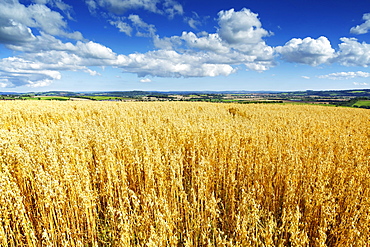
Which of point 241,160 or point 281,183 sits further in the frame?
point 241,160

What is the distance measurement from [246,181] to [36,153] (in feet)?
14.2

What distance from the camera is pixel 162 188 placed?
11.5 feet

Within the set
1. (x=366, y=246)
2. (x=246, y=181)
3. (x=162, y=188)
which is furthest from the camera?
(x=246, y=181)

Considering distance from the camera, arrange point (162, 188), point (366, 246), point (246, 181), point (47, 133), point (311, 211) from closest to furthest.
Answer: point (366, 246)
point (311, 211)
point (162, 188)
point (246, 181)
point (47, 133)

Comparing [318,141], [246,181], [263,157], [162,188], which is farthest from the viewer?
[318,141]

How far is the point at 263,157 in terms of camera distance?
4660mm

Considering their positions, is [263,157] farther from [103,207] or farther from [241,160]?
[103,207]

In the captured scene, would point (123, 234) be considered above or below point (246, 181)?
above

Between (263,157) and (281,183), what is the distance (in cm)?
70

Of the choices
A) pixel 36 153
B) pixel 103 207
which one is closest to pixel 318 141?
pixel 103 207

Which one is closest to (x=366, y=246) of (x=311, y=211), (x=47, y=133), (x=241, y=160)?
(x=311, y=211)

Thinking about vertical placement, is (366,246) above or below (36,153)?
below

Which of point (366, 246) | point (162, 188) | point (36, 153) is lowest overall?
point (366, 246)

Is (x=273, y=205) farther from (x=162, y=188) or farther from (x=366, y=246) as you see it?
(x=162, y=188)
